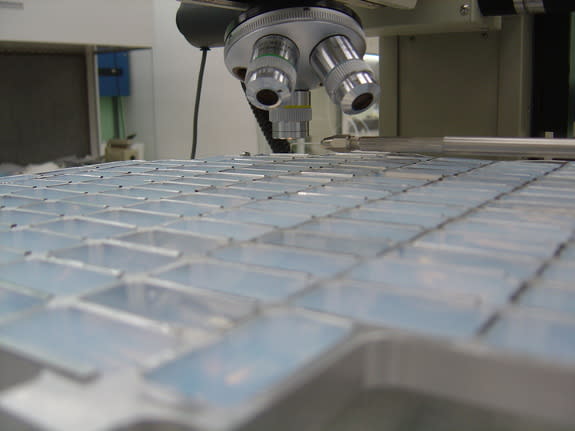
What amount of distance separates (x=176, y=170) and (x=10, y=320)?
0.66 m

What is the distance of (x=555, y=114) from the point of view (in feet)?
3.90

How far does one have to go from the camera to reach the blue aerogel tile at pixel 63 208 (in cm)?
65

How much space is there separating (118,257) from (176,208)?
189 mm

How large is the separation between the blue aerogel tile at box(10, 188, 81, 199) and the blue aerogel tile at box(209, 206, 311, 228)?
9.6 inches

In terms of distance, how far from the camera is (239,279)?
1.38ft

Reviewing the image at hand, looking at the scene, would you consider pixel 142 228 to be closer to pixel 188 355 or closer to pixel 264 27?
pixel 188 355

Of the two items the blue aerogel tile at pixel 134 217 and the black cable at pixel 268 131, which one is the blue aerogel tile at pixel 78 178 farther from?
the black cable at pixel 268 131

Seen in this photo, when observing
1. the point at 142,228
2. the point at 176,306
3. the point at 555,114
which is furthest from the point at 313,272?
the point at 555,114

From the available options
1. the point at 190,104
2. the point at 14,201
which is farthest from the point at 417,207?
the point at 190,104

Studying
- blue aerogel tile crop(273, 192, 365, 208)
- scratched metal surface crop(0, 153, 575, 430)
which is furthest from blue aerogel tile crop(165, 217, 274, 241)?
blue aerogel tile crop(273, 192, 365, 208)

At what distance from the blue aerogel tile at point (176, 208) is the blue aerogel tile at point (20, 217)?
0.10 m

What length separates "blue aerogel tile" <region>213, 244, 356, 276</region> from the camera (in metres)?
0.44

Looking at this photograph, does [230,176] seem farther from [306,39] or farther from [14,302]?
[14,302]

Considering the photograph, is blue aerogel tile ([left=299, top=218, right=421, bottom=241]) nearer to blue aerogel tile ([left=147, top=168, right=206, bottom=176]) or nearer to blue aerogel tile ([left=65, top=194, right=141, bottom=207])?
Answer: blue aerogel tile ([left=65, top=194, right=141, bottom=207])
